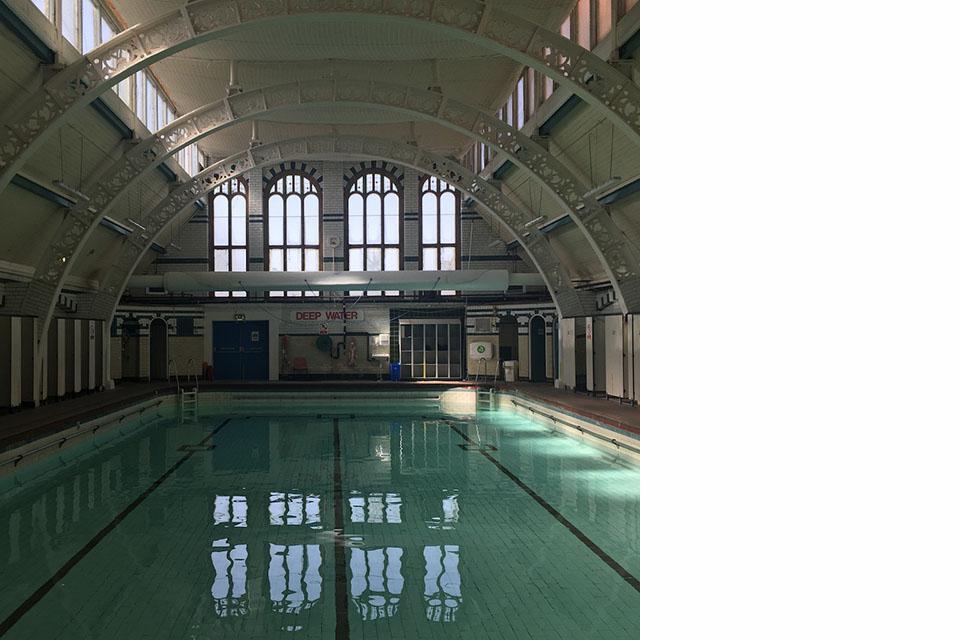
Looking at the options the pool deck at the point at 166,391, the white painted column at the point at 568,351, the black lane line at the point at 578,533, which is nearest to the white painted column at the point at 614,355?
the pool deck at the point at 166,391

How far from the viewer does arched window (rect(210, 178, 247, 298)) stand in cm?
2592

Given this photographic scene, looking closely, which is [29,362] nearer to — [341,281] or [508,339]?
[341,281]

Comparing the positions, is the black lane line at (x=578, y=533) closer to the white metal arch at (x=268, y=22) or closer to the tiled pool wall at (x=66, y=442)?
the white metal arch at (x=268, y=22)

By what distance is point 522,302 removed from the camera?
24.8m

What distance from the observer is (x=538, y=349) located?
2484 cm

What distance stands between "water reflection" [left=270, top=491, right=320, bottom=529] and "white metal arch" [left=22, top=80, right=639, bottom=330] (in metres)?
7.95

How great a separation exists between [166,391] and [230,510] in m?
13.7

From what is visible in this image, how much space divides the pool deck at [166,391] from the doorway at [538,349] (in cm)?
89

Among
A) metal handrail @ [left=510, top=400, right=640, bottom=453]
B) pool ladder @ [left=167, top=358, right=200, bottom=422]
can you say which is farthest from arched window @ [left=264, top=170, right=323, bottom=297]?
metal handrail @ [left=510, top=400, right=640, bottom=453]

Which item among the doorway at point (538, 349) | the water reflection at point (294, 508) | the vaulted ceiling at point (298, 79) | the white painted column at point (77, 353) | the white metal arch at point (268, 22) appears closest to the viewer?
the water reflection at point (294, 508)

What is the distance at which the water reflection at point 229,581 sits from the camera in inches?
203
